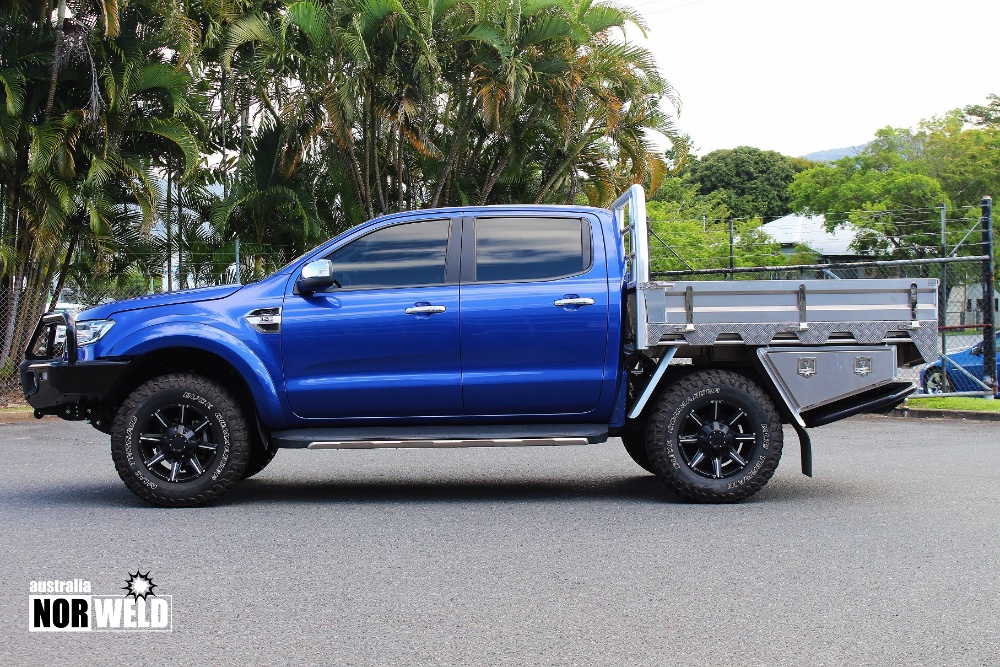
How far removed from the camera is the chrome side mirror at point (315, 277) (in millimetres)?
7754

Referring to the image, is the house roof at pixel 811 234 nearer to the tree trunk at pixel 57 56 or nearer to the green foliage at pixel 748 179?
the green foliage at pixel 748 179

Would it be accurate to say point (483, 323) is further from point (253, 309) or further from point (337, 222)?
point (337, 222)

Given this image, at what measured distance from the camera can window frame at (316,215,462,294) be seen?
804 centimetres

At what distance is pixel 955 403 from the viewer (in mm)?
15758

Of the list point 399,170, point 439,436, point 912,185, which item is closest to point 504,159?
point 399,170

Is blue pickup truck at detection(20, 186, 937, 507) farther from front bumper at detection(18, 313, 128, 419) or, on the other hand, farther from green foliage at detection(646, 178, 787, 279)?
green foliage at detection(646, 178, 787, 279)

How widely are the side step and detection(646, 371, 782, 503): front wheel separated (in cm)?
47

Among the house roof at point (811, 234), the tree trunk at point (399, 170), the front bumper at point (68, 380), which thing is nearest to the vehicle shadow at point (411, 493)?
the front bumper at point (68, 380)

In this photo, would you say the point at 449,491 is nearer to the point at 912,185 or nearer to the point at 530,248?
the point at 530,248

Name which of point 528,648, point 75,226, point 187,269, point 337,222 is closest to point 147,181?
point 75,226

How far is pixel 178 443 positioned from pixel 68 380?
2.91ft

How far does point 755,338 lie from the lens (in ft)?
25.9

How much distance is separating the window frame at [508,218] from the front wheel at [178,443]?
1.89 metres

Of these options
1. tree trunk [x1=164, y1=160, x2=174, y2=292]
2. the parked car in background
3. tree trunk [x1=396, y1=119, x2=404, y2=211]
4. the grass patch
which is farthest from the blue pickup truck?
tree trunk [x1=396, y1=119, x2=404, y2=211]
